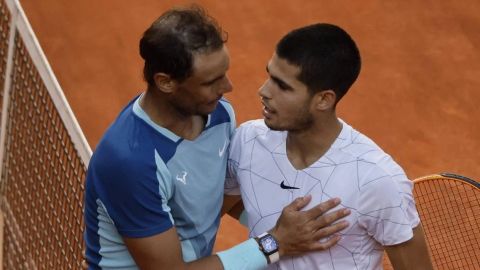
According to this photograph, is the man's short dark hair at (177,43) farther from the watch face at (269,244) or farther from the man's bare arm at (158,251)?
the watch face at (269,244)

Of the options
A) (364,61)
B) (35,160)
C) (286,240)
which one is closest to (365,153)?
(286,240)

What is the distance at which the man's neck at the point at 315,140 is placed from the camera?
3664 mm

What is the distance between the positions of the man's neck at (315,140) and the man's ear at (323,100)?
0.05 metres

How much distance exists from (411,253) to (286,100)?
0.68 metres

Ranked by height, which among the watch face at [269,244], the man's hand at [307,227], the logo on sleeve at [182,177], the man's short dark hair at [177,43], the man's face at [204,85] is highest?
the man's short dark hair at [177,43]

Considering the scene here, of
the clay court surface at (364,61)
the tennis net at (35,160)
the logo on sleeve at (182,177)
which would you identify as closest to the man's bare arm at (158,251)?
the logo on sleeve at (182,177)

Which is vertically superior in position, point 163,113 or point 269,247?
point 163,113

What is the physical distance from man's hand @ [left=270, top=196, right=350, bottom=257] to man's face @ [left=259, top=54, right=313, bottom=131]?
274 millimetres

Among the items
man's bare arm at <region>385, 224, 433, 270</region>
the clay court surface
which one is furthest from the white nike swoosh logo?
the clay court surface

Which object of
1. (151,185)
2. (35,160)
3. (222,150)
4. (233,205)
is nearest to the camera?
(151,185)

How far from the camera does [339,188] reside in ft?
11.7

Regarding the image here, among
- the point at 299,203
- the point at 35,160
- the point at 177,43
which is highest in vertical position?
the point at 177,43

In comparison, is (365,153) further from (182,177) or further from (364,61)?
(364,61)

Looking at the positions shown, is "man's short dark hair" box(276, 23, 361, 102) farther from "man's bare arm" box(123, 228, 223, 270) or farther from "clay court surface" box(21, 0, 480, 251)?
"clay court surface" box(21, 0, 480, 251)
